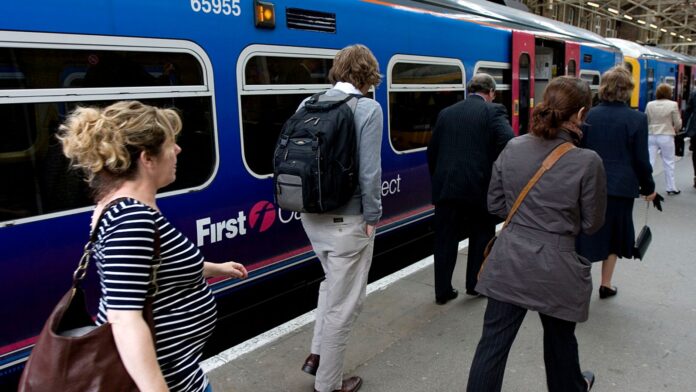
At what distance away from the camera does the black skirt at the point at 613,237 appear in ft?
12.6

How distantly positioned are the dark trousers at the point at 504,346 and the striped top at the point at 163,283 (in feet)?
4.00

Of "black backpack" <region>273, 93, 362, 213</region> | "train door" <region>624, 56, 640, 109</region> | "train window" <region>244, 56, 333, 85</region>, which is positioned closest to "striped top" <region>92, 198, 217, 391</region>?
"black backpack" <region>273, 93, 362, 213</region>

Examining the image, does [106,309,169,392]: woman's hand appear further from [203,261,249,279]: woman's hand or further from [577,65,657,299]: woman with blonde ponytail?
[577,65,657,299]: woman with blonde ponytail

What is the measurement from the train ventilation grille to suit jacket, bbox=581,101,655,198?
2030mm

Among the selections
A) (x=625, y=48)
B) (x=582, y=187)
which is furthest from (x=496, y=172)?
(x=625, y=48)

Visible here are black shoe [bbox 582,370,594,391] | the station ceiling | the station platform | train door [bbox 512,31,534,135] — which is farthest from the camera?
the station ceiling

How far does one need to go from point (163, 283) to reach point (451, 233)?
2833 mm

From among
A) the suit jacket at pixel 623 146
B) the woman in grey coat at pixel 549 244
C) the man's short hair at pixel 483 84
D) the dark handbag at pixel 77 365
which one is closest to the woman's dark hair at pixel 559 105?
the woman in grey coat at pixel 549 244

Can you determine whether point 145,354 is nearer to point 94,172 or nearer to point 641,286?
point 94,172

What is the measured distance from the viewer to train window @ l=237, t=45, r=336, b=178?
12.3 ft

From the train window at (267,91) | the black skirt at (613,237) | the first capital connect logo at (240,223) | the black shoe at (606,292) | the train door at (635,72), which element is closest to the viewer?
the first capital connect logo at (240,223)

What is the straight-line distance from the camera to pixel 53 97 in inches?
108

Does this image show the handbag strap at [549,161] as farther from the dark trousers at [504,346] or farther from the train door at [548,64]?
the train door at [548,64]

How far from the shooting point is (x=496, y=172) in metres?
2.51
